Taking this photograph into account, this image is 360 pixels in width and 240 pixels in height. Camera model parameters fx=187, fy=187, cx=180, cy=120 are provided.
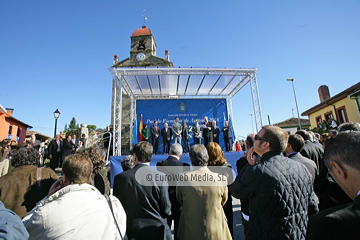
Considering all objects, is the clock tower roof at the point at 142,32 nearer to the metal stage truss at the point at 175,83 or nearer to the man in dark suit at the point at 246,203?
the metal stage truss at the point at 175,83

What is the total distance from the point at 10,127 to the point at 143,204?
2867cm

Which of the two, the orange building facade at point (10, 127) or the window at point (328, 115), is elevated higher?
the orange building facade at point (10, 127)

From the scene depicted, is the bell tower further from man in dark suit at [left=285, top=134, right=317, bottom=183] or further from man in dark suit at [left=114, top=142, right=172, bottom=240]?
man in dark suit at [left=114, top=142, right=172, bottom=240]

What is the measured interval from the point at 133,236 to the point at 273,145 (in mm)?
1749

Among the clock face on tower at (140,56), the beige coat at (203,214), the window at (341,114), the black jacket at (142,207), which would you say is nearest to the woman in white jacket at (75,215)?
the black jacket at (142,207)

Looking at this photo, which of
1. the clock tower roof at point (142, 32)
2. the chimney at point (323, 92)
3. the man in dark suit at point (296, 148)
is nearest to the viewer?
the man in dark suit at point (296, 148)

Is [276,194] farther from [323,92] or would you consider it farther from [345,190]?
[323,92]

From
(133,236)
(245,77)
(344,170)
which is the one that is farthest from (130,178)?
(245,77)

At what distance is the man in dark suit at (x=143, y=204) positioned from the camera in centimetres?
203

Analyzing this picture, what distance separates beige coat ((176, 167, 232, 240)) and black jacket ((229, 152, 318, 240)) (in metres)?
0.34

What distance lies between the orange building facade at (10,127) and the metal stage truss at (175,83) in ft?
53.8

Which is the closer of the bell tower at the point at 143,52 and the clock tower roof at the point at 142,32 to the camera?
the bell tower at the point at 143,52

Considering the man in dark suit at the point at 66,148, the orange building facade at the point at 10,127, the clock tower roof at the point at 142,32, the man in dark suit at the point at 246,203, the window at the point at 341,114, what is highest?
the clock tower roof at the point at 142,32

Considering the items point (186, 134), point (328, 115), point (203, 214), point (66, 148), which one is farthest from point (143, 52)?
point (203, 214)
